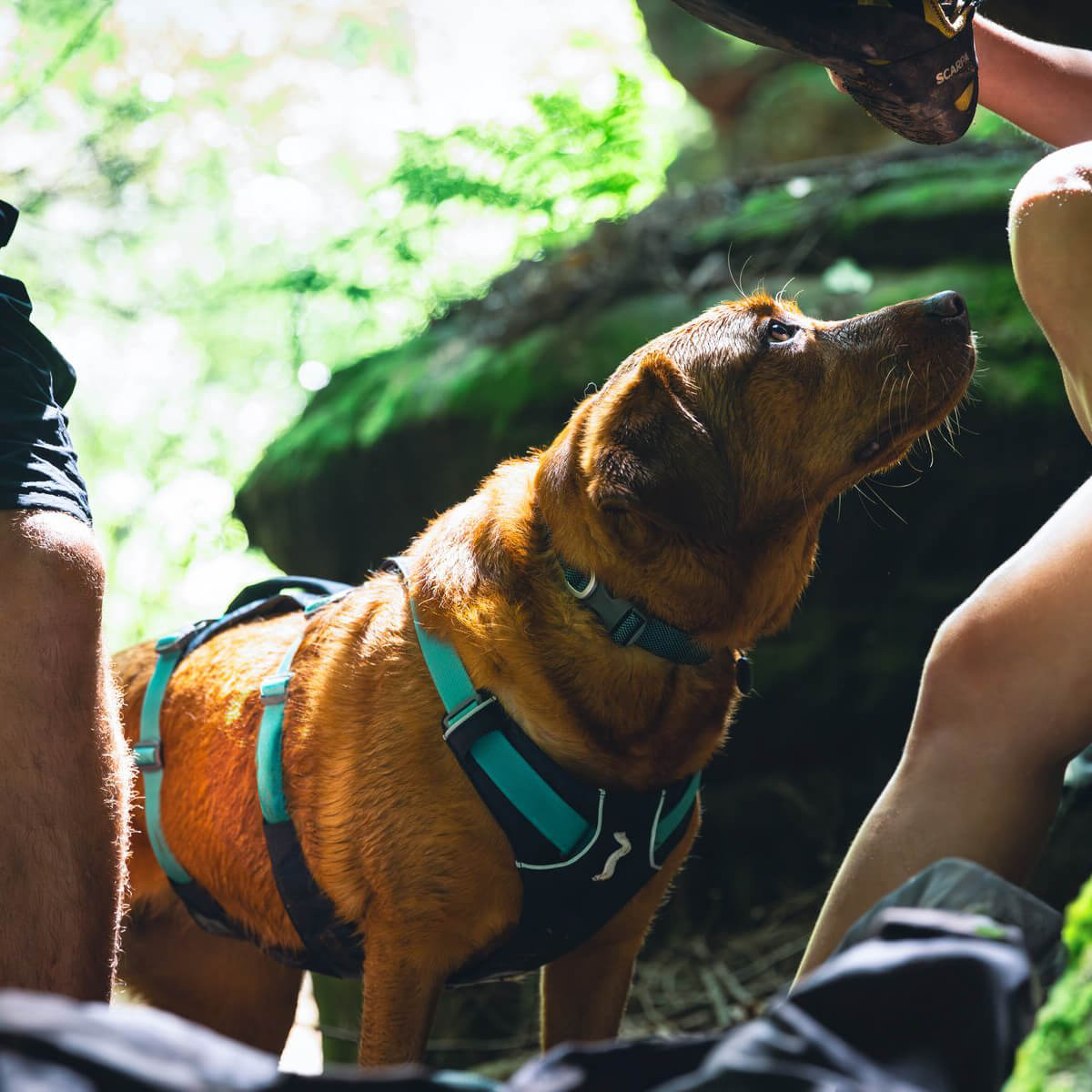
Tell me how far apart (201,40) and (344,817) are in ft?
32.8

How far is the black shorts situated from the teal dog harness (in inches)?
30.6

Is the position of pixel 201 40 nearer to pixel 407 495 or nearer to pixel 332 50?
pixel 332 50

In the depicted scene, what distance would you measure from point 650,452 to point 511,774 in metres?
0.77

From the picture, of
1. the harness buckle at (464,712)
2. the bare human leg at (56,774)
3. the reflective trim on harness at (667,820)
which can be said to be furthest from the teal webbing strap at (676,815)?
the bare human leg at (56,774)

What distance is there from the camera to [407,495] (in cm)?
555

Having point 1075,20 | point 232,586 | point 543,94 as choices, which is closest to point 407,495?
point 1075,20

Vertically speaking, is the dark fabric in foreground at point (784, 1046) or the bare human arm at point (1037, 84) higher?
the bare human arm at point (1037, 84)

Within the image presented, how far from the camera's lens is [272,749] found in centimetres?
290

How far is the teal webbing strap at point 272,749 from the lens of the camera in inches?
112

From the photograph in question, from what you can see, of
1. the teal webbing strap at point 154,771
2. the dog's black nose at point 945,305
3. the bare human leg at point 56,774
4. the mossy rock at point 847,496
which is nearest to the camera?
the bare human leg at point 56,774

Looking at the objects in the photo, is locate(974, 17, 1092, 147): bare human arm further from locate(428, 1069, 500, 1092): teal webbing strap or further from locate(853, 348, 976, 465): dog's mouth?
locate(428, 1069, 500, 1092): teal webbing strap

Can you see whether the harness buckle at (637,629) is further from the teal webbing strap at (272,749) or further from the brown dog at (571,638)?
the teal webbing strap at (272,749)

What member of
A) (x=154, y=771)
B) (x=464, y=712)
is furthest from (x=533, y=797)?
(x=154, y=771)

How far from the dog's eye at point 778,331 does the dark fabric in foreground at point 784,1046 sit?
75.1 inches
